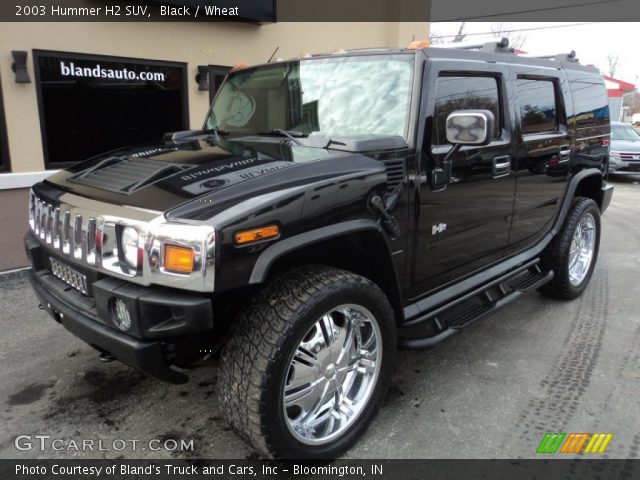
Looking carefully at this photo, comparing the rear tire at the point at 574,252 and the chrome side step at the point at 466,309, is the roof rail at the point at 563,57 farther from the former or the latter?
the chrome side step at the point at 466,309

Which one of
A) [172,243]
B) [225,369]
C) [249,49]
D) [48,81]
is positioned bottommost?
[225,369]

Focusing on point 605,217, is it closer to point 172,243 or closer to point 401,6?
point 401,6

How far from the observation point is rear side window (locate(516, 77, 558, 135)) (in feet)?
12.5

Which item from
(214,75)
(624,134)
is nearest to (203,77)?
(214,75)

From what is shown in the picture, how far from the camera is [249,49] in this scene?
7.87 metres

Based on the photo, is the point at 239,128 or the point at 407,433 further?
the point at 239,128

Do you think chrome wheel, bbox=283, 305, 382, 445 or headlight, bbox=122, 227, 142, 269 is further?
chrome wheel, bbox=283, 305, 382, 445

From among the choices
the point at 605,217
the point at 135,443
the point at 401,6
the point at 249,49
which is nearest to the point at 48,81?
the point at 249,49

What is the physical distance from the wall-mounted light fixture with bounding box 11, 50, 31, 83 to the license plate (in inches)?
146

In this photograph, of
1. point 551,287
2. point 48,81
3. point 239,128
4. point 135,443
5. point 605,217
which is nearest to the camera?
point 135,443

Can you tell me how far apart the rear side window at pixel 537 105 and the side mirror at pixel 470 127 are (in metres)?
1.25

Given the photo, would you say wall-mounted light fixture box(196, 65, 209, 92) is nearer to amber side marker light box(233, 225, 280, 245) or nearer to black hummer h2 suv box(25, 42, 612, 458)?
black hummer h2 suv box(25, 42, 612, 458)

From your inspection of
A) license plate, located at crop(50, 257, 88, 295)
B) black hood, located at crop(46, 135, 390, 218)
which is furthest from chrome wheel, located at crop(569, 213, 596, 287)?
license plate, located at crop(50, 257, 88, 295)

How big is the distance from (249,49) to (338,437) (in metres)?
6.64
